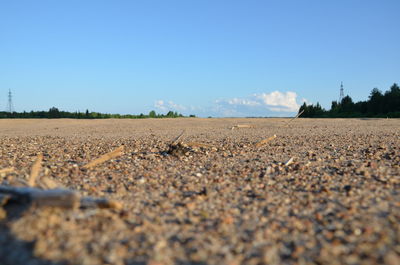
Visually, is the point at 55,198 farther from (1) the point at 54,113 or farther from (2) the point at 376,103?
(2) the point at 376,103

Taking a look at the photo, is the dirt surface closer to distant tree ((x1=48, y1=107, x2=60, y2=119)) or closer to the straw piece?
the straw piece

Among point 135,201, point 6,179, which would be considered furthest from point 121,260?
point 6,179

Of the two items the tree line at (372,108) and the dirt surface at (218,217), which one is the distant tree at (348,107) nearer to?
the tree line at (372,108)

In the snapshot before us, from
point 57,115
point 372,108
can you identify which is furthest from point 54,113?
point 372,108

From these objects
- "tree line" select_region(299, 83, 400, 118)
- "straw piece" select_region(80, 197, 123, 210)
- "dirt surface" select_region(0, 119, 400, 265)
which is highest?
"tree line" select_region(299, 83, 400, 118)

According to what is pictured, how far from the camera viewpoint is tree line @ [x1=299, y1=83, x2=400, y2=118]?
43750mm

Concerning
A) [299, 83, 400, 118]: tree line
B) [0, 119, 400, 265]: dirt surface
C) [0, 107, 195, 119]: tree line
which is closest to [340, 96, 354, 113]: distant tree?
[299, 83, 400, 118]: tree line

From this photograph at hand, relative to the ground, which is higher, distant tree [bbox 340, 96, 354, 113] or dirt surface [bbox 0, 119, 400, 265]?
distant tree [bbox 340, 96, 354, 113]

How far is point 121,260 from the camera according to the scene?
2811 mm

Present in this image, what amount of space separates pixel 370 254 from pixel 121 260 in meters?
2.04

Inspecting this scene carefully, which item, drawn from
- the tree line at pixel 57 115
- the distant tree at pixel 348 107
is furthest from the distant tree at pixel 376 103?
the tree line at pixel 57 115

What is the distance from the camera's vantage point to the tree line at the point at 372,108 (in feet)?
144

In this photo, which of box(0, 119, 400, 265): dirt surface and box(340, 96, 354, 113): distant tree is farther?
box(340, 96, 354, 113): distant tree

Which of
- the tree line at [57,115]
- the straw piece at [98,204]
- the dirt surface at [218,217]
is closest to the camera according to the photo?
the dirt surface at [218,217]
